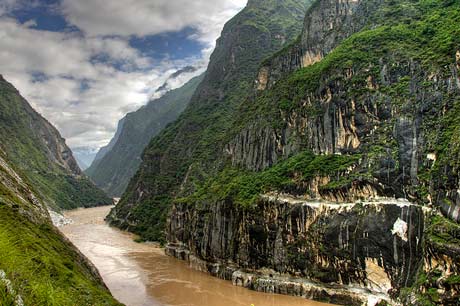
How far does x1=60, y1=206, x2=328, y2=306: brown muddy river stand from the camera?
167ft

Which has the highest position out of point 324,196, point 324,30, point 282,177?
point 324,30

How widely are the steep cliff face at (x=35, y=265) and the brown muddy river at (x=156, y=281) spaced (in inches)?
614

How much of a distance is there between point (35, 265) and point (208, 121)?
119 meters

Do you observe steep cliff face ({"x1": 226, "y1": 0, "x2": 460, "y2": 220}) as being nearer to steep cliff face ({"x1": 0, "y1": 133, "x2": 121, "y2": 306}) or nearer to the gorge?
the gorge

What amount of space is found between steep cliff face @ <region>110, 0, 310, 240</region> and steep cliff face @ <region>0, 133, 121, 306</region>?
58.4m

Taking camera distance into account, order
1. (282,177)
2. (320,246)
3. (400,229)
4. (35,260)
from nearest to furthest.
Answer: (35,260), (400,229), (320,246), (282,177)

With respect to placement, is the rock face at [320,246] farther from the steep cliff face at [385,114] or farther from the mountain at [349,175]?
the steep cliff face at [385,114]

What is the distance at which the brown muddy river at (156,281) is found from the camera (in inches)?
2002

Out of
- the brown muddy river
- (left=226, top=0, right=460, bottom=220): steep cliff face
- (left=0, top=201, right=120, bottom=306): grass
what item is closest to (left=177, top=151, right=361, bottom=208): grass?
(left=226, top=0, right=460, bottom=220): steep cliff face

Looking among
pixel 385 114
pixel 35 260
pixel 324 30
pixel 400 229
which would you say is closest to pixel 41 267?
pixel 35 260

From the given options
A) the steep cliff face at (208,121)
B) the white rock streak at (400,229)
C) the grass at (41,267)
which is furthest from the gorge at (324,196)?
the steep cliff face at (208,121)

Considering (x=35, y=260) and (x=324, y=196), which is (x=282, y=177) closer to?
(x=324, y=196)

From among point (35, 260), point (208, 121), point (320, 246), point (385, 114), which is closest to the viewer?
point (35, 260)

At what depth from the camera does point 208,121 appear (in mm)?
130750
